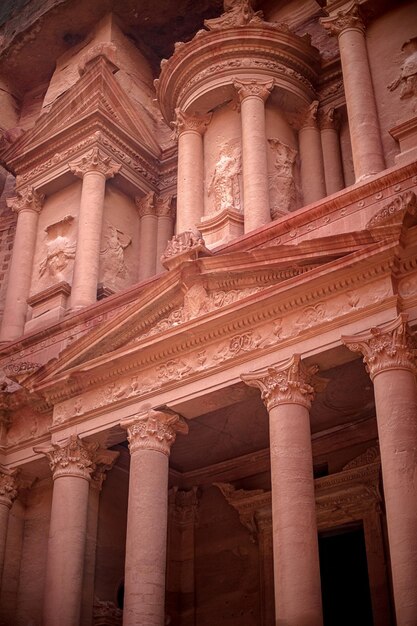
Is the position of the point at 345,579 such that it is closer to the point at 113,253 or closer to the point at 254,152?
the point at 254,152

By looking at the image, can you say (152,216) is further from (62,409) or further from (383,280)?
(383,280)

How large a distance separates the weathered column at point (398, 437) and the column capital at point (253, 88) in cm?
802

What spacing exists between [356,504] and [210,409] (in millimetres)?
3232

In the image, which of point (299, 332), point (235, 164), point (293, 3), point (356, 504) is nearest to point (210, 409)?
point (299, 332)

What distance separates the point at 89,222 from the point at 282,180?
4.61 metres

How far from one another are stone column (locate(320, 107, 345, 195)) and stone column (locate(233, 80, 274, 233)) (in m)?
1.59

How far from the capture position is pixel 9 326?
20.0m

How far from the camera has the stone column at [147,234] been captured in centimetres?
2100

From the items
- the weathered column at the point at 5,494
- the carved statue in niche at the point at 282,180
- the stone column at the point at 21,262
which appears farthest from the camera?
the stone column at the point at 21,262

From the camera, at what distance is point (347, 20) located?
17.9 metres

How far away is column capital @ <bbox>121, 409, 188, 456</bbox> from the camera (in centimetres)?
1416

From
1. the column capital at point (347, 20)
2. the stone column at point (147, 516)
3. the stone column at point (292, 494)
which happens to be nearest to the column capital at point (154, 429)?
the stone column at point (147, 516)

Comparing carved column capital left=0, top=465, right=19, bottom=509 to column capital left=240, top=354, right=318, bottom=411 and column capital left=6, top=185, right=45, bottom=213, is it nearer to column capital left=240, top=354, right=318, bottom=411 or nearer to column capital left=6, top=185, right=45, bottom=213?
column capital left=240, top=354, right=318, bottom=411

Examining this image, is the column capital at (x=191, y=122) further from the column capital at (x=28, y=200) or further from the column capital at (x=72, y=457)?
the column capital at (x=72, y=457)
